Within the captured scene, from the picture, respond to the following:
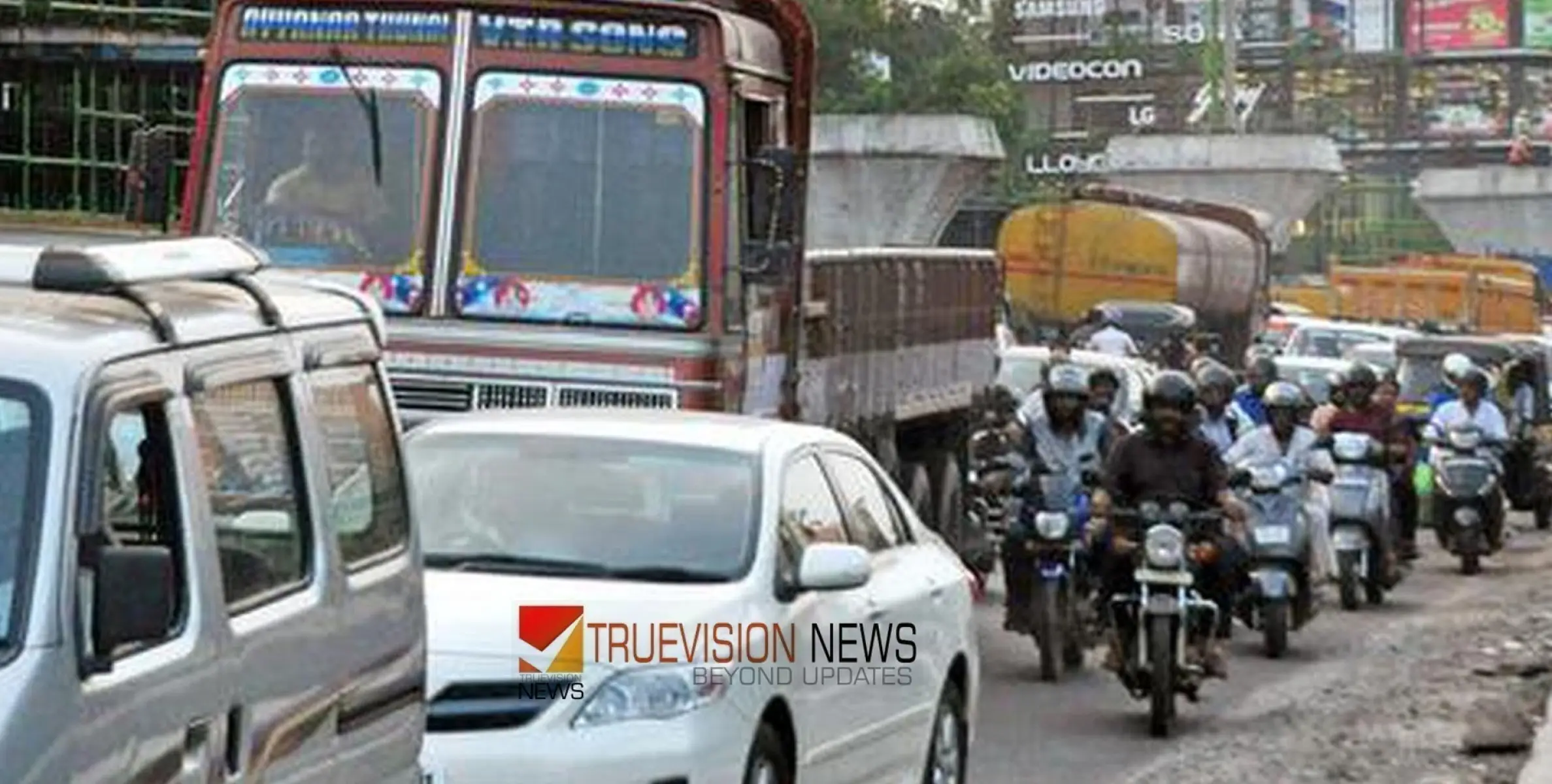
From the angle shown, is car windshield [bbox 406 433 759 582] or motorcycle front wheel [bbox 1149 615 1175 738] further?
motorcycle front wheel [bbox 1149 615 1175 738]

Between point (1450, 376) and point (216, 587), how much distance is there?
72.6ft

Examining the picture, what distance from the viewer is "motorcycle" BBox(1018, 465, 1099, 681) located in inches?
646

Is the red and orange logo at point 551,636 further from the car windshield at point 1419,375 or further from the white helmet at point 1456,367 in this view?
the car windshield at point 1419,375

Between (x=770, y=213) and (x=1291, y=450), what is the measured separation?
5705 mm

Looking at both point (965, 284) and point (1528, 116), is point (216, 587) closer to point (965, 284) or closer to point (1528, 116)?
Result: point (965, 284)

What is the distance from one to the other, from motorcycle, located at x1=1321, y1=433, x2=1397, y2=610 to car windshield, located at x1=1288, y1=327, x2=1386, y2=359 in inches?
521

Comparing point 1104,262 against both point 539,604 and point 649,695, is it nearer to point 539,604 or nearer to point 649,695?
point 539,604

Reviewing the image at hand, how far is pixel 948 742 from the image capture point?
11375 mm

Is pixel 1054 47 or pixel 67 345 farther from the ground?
pixel 1054 47

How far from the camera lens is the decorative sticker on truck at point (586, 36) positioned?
14.5m

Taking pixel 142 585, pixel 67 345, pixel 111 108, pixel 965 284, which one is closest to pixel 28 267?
pixel 67 345

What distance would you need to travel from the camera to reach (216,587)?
6.12 m

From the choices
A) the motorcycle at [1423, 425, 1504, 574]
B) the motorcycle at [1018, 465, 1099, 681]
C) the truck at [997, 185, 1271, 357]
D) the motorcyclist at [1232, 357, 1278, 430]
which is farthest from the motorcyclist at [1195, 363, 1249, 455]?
the truck at [997, 185, 1271, 357]

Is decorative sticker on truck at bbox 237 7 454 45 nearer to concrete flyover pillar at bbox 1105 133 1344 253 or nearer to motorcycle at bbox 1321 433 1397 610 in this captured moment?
motorcycle at bbox 1321 433 1397 610
